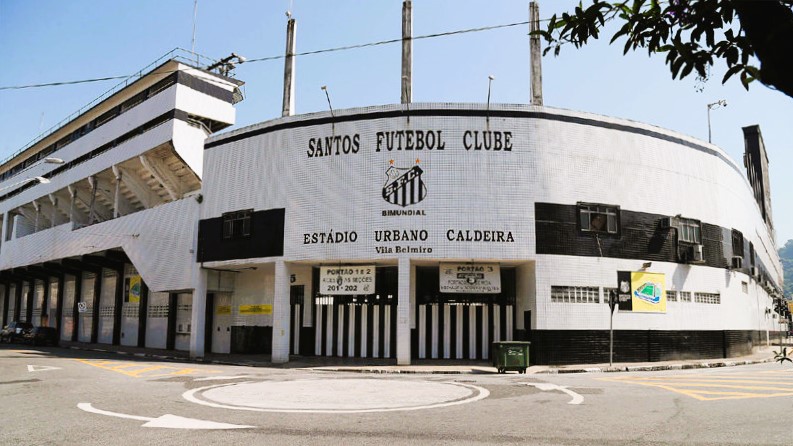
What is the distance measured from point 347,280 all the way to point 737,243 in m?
21.0

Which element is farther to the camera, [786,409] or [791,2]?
[786,409]

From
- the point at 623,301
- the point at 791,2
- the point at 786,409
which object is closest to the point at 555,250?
the point at 623,301

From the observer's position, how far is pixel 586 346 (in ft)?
80.4

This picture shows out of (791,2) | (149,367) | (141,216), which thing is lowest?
(149,367)

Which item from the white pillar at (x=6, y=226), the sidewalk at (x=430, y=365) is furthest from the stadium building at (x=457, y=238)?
the white pillar at (x=6, y=226)

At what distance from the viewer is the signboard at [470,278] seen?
25766 mm

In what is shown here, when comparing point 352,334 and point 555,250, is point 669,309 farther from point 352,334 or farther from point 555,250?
point 352,334

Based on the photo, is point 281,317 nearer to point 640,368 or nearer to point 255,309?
point 255,309

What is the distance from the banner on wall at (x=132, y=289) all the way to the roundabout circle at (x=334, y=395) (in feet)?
90.1

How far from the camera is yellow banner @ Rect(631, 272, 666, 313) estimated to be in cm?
2578

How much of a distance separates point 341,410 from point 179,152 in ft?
100

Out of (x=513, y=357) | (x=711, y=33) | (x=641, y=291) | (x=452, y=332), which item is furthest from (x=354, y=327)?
(x=711, y=33)

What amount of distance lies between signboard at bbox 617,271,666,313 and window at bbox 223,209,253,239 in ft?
55.3

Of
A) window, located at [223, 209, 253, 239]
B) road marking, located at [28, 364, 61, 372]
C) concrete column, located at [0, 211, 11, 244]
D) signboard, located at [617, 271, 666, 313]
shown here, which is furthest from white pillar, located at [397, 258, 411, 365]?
concrete column, located at [0, 211, 11, 244]
